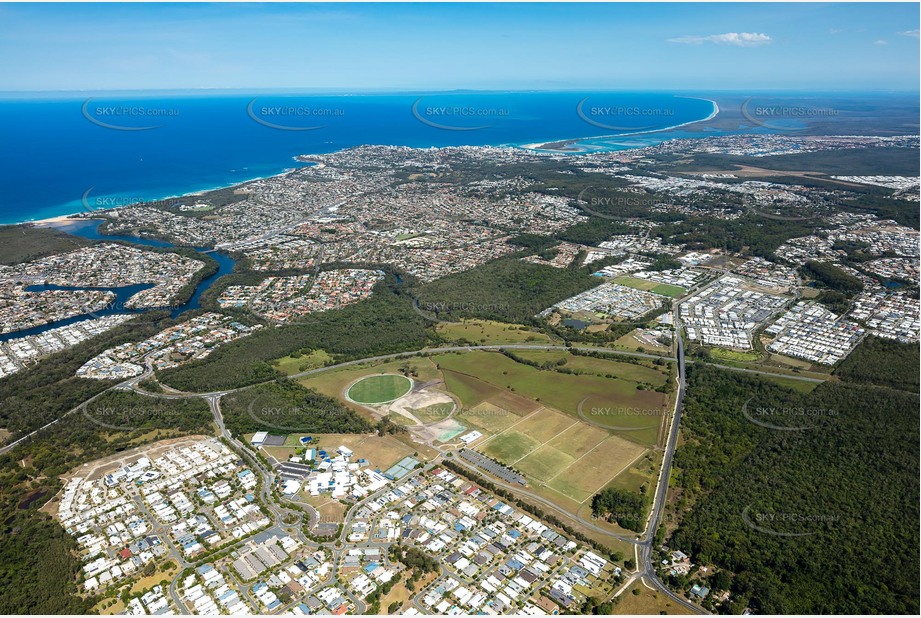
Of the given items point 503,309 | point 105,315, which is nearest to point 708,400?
point 503,309

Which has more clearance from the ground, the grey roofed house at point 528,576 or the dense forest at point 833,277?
the dense forest at point 833,277

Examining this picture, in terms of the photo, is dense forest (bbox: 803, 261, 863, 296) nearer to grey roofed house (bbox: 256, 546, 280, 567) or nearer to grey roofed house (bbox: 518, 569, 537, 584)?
grey roofed house (bbox: 518, 569, 537, 584)

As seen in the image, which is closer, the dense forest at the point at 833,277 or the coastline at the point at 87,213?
the dense forest at the point at 833,277

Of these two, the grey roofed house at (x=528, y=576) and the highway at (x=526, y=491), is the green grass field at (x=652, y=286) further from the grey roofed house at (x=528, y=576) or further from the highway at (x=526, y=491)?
the grey roofed house at (x=528, y=576)

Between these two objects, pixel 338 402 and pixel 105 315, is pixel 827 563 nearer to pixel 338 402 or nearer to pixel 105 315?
pixel 338 402

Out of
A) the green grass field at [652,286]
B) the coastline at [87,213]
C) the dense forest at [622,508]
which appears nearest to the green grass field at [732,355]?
the green grass field at [652,286]

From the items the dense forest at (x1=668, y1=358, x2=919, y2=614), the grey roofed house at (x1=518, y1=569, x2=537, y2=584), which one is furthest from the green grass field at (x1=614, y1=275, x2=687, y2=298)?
the grey roofed house at (x1=518, y1=569, x2=537, y2=584)

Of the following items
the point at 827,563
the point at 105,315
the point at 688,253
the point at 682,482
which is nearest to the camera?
the point at 827,563
